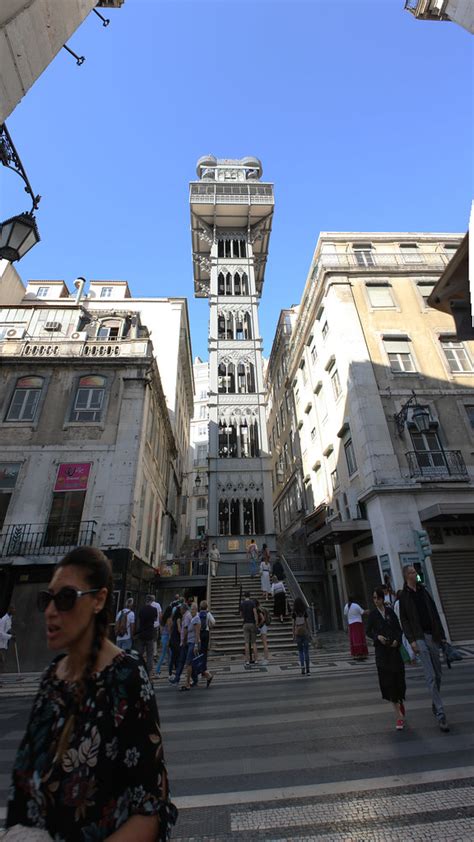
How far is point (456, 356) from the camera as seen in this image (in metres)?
19.5

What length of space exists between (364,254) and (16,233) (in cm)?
2194

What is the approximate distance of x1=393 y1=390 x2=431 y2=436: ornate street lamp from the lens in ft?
54.0

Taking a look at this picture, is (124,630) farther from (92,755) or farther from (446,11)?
(446,11)

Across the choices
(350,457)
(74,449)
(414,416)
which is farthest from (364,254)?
(74,449)

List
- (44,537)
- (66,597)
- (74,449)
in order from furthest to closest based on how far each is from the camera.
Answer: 1. (74,449)
2. (44,537)
3. (66,597)

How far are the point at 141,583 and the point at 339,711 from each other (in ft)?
41.2

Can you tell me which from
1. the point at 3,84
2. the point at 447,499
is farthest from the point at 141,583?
the point at 3,84

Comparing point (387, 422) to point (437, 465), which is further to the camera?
point (387, 422)

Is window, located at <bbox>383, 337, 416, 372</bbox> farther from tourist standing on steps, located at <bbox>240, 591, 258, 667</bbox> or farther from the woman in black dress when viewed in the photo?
the woman in black dress

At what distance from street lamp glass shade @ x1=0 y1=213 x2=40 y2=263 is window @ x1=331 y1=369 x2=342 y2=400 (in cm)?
1662

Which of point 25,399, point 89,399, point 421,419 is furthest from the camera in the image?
point 89,399

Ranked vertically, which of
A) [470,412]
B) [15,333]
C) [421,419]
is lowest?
[421,419]

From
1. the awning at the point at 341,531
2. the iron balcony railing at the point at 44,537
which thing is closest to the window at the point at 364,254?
the awning at the point at 341,531

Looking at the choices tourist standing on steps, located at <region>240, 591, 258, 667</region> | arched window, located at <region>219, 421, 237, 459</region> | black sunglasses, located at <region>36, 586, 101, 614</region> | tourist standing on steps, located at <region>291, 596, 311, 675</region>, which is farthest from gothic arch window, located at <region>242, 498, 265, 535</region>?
black sunglasses, located at <region>36, 586, 101, 614</region>
